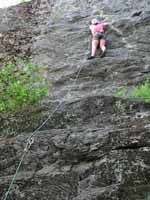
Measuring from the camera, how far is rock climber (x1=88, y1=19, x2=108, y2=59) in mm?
9578

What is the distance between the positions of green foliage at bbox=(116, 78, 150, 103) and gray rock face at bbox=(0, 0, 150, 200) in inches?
7.5

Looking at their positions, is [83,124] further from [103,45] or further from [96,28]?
[96,28]

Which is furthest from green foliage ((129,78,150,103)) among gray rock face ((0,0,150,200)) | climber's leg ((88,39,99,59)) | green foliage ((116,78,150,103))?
climber's leg ((88,39,99,59))

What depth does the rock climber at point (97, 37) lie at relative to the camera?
9578 mm

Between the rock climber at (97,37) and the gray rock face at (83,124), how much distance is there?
19 cm

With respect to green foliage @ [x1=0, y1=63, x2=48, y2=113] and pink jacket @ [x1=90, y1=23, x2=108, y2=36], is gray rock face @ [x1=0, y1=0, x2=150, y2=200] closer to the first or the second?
green foliage @ [x1=0, y1=63, x2=48, y2=113]

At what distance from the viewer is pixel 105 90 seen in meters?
7.63

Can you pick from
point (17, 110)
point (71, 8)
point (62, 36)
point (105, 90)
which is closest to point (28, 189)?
point (17, 110)

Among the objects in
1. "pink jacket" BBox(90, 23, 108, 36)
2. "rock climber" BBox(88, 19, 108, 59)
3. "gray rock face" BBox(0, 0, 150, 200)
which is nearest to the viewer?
"gray rock face" BBox(0, 0, 150, 200)

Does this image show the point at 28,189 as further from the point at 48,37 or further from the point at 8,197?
the point at 48,37

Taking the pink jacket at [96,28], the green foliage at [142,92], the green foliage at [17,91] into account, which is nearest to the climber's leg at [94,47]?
the pink jacket at [96,28]

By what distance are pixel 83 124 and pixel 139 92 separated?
1235mm

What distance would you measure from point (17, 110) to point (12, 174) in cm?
159

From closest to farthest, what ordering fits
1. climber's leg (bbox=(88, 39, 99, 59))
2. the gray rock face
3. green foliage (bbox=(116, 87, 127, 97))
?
the gray rock face
green foliage (bbox=(116, 87, 127, 97))
climber's leg (bbox=(88, 39, 99, 59))
